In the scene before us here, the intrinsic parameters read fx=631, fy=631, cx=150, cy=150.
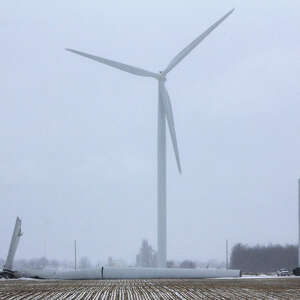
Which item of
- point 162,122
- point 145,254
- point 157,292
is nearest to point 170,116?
point 162,122

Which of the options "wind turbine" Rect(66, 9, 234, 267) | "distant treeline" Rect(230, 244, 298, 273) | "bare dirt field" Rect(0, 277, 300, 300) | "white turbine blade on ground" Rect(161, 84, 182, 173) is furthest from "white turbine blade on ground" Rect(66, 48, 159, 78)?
"distant treeline" Rect(230, 244, 298, 273)

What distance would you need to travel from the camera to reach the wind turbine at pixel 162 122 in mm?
71312

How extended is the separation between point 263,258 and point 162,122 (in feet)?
321

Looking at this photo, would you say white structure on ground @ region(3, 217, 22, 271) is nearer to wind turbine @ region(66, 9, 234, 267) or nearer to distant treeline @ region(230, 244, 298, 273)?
wind turbine @ region(66, 9, 234, 267)

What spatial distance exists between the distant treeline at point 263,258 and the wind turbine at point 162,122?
87054 mm

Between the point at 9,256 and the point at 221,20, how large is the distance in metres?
37.6

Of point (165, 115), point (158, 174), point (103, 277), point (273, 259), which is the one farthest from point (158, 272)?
point (273, 259)

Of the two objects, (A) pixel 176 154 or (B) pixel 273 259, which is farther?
(B) pixel 273 259

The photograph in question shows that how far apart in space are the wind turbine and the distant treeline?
87.1m

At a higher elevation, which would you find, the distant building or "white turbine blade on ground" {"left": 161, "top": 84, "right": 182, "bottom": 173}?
"white turbine blade on ground" {"left": 161, "top": 84, "right": 182, "bottom": 173}

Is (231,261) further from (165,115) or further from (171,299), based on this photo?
(171,299)

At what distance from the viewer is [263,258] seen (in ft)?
536

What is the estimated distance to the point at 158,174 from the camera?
72.5 meters

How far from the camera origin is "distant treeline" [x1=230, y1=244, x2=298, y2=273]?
514 feet
